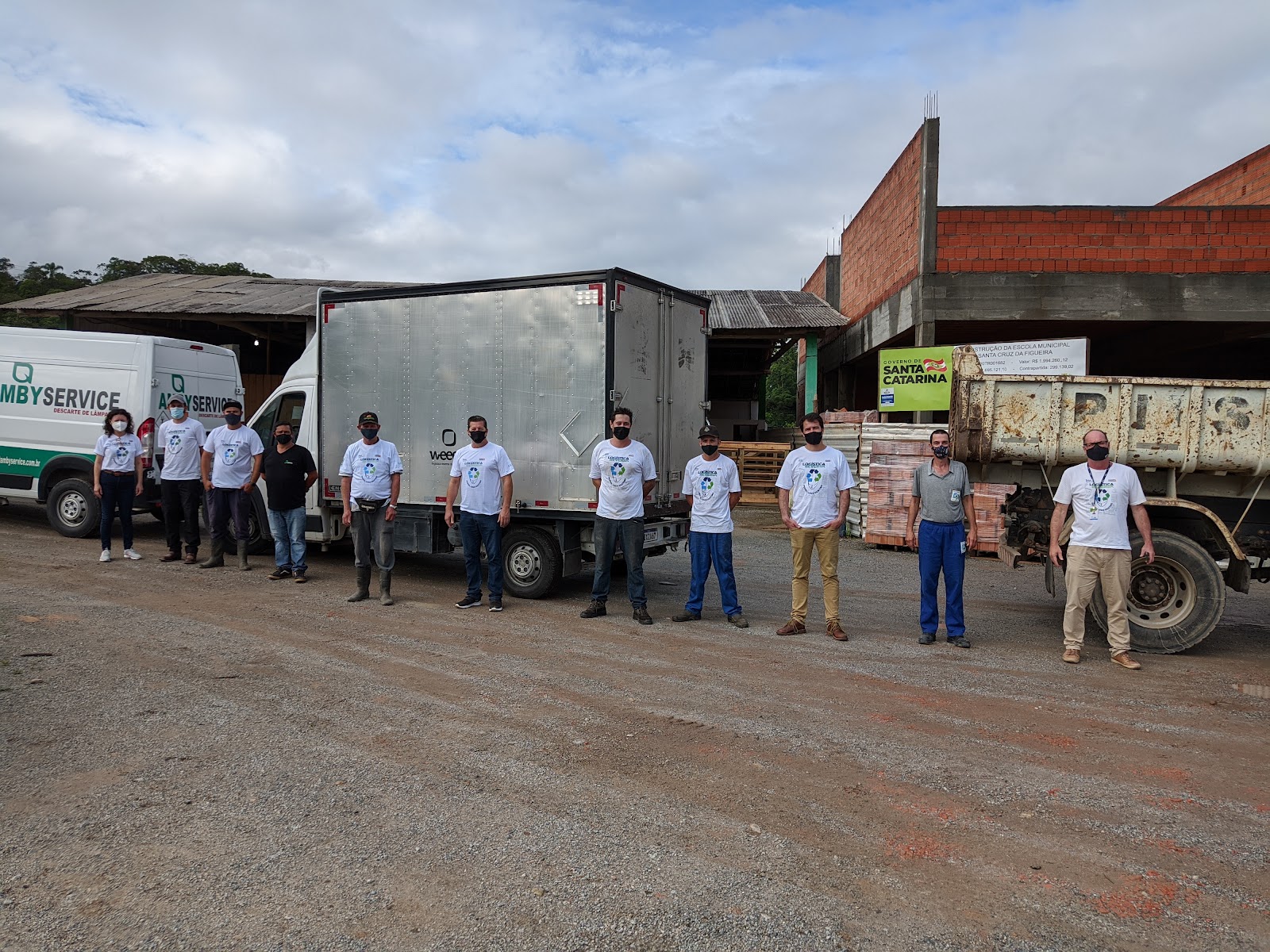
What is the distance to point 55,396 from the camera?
1166 centimetres

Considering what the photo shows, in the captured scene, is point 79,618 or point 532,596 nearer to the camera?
point 79,618

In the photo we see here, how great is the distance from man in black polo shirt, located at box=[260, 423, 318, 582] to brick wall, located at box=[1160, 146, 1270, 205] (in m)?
18.7

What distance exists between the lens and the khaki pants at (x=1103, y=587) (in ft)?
21.5

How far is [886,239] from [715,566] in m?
12.7

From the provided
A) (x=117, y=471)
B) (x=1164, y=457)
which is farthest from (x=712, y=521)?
(x=117, y=471)

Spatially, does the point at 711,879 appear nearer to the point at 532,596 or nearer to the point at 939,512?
the point at 939,512

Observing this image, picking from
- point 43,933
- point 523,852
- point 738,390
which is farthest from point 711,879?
point 738,390

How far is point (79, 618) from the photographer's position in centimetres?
718

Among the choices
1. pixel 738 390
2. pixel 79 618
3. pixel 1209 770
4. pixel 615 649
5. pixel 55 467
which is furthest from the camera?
pixel 738 390

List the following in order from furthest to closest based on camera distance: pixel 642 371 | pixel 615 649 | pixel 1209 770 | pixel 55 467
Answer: pixel 55 467
pixel 642 371
pixel 615 649
pixel 1209 770

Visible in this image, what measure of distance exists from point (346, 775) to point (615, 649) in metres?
2.88

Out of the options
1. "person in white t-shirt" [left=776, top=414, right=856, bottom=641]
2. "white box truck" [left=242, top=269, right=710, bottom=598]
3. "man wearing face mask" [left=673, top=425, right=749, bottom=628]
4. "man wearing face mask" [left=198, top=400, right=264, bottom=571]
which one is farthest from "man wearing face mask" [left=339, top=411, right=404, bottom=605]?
"person in white t-shirt" [left=776, top=414, right=856, bottom=641]

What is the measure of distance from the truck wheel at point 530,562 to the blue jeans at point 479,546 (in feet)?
1.05

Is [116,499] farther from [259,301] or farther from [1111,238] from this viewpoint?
[1111,238]
